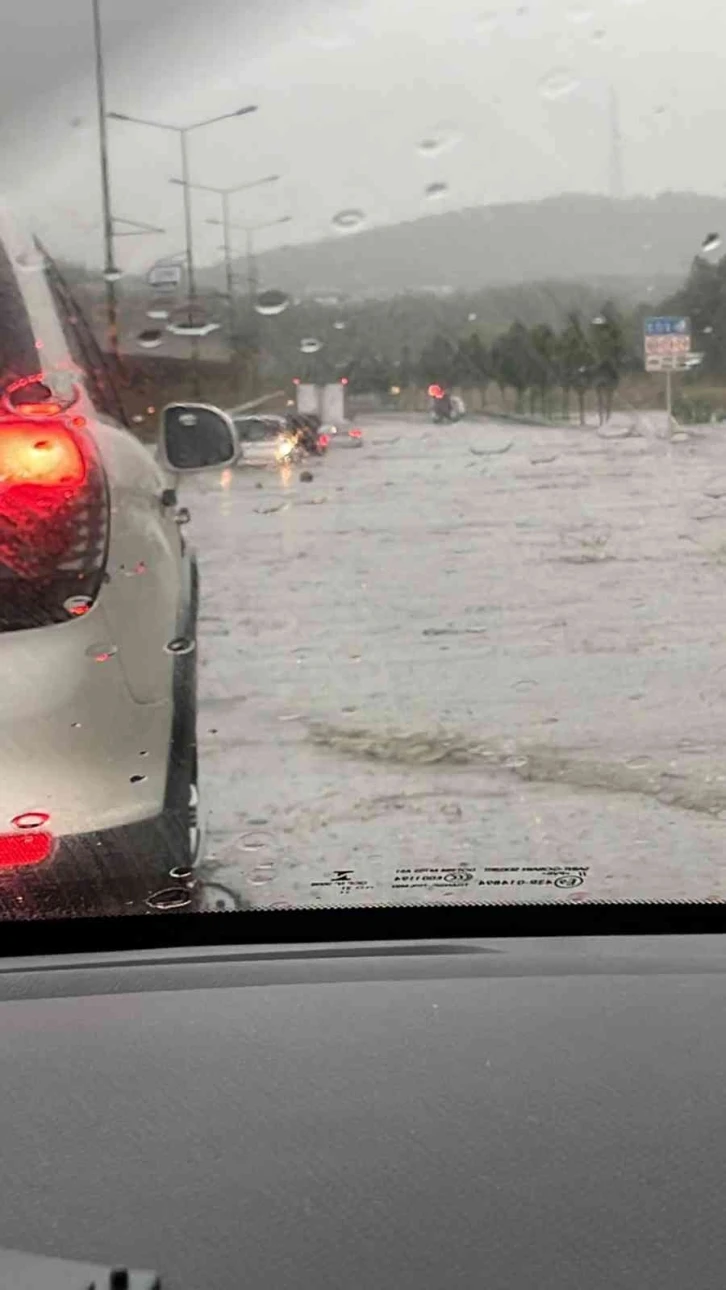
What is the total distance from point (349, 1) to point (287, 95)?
1.04 feet

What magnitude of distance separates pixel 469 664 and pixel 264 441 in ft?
3.69

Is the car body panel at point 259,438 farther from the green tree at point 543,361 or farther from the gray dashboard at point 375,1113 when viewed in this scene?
the gray dashboard at point 375,1113

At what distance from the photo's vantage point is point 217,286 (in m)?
5.27

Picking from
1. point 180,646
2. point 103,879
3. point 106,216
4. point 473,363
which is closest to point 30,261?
point 106,216

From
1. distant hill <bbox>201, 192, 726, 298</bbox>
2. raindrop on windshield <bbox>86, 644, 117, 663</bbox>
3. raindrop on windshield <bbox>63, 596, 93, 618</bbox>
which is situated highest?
distant hill <bbox>201, 192, 726, 298</bbox>

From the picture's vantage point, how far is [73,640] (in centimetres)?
466

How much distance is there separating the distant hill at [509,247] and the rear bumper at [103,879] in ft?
5.56

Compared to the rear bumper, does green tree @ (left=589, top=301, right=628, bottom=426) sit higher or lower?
higher

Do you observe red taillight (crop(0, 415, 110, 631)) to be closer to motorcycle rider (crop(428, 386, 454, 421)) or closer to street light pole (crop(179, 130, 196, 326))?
street light pole (crop(179, 130, 196, 326))

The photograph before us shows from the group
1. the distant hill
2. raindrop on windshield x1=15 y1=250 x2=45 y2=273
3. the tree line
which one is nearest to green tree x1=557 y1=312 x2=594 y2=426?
the tree line

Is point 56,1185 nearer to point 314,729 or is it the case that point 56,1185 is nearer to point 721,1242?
point 721,1242

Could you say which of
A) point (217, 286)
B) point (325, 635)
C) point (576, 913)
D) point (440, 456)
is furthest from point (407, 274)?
point (576, 913)

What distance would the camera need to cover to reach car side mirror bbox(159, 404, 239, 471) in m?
5.31

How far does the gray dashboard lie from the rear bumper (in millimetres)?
227
